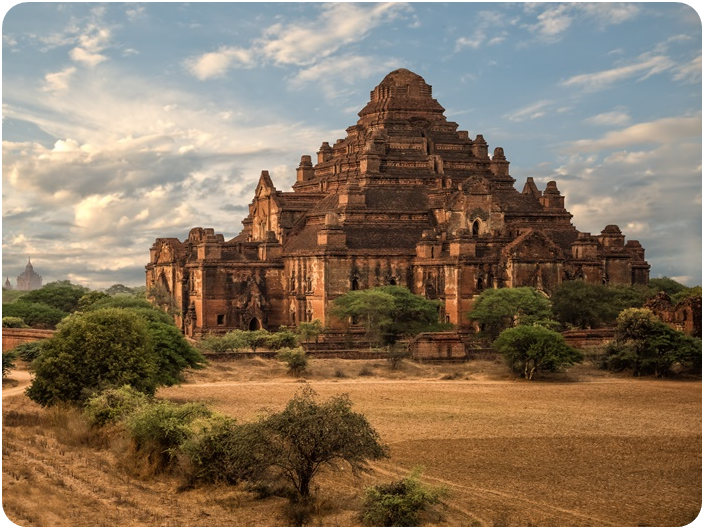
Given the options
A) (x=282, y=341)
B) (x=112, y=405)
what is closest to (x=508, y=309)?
(x=282, y=341)

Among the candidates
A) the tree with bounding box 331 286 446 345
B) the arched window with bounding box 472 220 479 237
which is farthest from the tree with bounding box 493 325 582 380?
the arched window with bounding box 472 220 479 237

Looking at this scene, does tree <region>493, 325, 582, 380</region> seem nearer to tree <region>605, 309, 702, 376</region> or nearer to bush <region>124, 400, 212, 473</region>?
tree <region>605, 309, 702, 376</region>

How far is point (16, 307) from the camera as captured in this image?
76125 millimetres

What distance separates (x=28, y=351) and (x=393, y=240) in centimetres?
2421

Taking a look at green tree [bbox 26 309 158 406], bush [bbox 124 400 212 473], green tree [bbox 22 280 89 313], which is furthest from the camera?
green tree [bbox 22 280 89 313]

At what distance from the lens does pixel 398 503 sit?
81.2ft

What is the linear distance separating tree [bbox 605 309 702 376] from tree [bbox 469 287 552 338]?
7360 millimetres

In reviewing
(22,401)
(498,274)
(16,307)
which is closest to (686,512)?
(22,401)

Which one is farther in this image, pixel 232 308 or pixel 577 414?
pixel 232 308

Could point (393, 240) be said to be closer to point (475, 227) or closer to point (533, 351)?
point (475, 227)

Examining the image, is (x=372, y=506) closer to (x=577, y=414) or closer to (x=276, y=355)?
(x=577, y=414)

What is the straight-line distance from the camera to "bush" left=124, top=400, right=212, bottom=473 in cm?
2978

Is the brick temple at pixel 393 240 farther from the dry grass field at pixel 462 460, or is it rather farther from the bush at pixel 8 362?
the dry grass field at pixel 462 460

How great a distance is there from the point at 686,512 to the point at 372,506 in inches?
303
